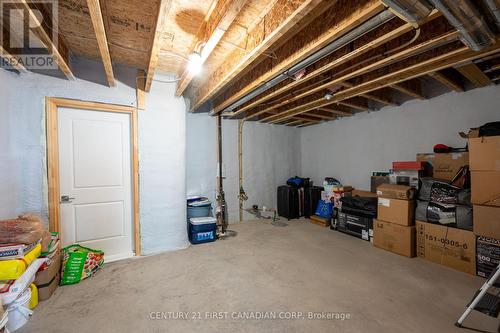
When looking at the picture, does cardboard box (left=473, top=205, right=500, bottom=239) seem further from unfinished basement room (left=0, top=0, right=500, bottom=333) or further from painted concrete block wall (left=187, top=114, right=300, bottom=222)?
painted concrete block wall (left=187, top=114, right=300, bottom=222)

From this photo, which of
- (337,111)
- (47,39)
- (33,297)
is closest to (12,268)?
(33,297)

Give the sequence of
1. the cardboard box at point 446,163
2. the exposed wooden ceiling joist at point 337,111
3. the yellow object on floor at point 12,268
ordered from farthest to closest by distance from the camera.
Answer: the exposed wooden ceiling joist at point 337,111 < the cardboard box at point 446,163 < the yellow object on floor at point 12,268

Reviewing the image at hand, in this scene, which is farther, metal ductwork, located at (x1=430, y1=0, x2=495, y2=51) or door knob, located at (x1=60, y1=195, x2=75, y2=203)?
door knob, located at (x1=60, y1=195, x2=75, y2=203)

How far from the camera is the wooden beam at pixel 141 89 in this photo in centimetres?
285

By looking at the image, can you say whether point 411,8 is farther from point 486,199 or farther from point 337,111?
point 337,111

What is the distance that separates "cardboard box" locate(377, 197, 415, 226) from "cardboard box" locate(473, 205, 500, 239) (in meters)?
0.64

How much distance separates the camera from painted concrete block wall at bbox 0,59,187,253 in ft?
7.22

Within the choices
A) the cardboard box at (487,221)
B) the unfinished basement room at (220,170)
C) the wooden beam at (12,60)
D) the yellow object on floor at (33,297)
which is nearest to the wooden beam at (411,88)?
the unfinished basement room at (220,170)

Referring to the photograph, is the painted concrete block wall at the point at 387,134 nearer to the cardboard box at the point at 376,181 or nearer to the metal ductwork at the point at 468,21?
the cardboard box at the point at 376,181

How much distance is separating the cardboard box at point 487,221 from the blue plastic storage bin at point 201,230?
3.35m

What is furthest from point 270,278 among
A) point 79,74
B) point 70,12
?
point 79,74

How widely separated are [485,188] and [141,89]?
171 inches

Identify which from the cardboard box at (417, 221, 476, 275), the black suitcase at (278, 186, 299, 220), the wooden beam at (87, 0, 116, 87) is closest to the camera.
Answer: the wooden beam at (87, 0, 116, 87)

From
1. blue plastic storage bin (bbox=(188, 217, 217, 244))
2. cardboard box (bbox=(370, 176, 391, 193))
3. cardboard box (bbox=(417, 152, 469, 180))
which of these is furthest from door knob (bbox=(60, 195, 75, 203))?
cardboard box (bbox=(417, 152, 469, 180))
